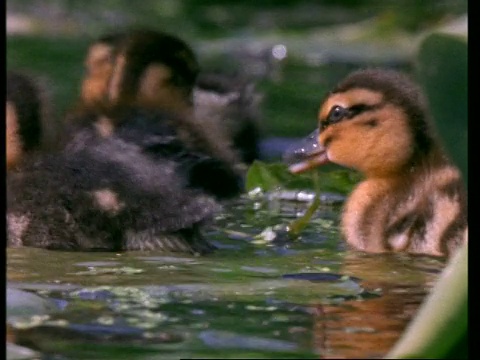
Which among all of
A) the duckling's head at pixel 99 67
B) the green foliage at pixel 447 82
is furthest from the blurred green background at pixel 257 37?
the green foliage at pixel 447 82

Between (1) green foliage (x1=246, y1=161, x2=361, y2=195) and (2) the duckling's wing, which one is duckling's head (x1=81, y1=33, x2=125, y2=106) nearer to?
(2) the duckling's wing

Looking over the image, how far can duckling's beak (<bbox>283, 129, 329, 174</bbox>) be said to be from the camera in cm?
138

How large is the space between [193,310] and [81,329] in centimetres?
12

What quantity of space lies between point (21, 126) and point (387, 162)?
516mm

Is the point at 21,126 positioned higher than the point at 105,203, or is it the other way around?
the point at 21,126

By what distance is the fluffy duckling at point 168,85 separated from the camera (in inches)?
51.0

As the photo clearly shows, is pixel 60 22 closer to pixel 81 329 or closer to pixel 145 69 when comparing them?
pixel 145 69

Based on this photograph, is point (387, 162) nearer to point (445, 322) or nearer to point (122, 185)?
point (122, 185)

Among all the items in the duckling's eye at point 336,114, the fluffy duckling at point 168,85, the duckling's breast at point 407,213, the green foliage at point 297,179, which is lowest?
the duckling's breast at point 407,213

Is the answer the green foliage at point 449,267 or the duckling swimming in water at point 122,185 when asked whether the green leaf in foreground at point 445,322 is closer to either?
the green foliage at point 449,267

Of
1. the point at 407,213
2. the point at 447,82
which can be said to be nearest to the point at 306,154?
the point at 407,213

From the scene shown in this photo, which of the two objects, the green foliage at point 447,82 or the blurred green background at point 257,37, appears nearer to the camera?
the green foliage at point 447,82

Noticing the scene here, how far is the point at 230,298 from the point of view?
1068 mm

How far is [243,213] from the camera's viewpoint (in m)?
1.34
